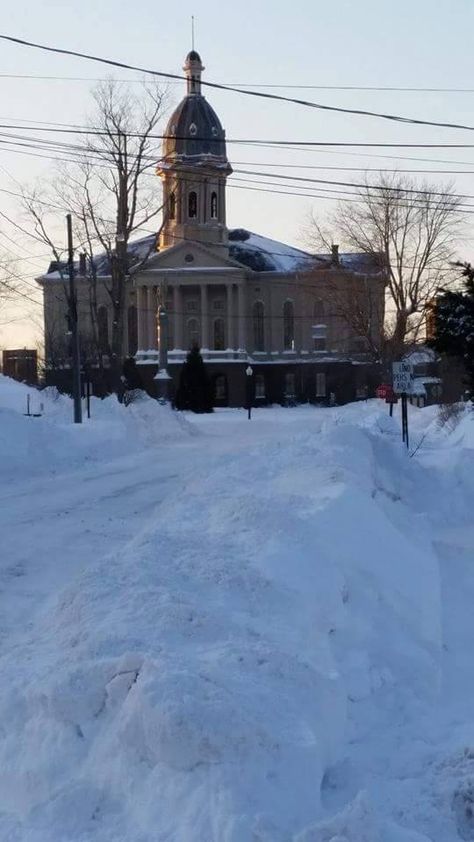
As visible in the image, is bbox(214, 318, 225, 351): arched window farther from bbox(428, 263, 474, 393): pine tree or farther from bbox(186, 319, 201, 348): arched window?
bbox(428, 263, 474, 393): pine tree

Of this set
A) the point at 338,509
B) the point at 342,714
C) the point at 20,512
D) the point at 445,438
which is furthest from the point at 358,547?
the point at 445,438

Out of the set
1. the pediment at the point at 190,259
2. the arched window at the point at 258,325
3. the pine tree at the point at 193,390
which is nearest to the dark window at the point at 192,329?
the pediment at the point at 190,259

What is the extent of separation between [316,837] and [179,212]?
246 feet

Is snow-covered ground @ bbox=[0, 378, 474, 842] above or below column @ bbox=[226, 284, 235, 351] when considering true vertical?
below

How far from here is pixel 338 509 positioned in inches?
406

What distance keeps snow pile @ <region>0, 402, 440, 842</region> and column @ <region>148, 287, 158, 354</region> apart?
217 ft

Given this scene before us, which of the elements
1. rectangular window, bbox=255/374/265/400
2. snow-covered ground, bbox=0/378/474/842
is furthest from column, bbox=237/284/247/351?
snow-covered ground, bbox=0/378/474/842

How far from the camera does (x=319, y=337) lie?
78750 mm

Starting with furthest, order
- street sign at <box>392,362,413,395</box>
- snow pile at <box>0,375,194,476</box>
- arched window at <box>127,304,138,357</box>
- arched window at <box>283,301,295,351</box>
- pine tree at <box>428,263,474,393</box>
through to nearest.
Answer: arched window at <box>283,301,295,351</box> → arched window at <box>127,304,138,357</box> → snow pile at <box>0,375,194,476</box> → street sign at <box>392,362,413,395</box> → pine tree at <box>428,263,474,393</box>

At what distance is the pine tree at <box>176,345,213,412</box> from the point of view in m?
65.3

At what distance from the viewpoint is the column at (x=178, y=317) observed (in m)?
76.4

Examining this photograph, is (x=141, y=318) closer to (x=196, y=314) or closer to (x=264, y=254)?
(x=196, y=314)

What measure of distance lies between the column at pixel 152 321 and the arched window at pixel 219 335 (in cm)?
474

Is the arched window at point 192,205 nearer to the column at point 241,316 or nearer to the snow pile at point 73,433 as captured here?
the column at point 241,316
